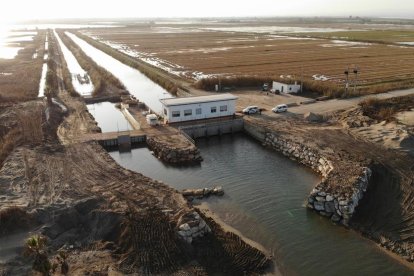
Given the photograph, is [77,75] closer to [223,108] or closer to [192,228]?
[223,108]

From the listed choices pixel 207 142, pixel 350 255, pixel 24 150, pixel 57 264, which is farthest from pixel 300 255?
pixel 24 150

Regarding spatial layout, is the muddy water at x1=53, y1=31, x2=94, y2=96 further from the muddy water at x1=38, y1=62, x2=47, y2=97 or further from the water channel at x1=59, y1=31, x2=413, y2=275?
the water channel at x1=59, y1=31, x2=413, y2=275

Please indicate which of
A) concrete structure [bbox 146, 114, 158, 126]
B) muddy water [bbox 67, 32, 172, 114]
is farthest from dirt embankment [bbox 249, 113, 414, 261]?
muddy water [bbox 67, 32, 172, 114]

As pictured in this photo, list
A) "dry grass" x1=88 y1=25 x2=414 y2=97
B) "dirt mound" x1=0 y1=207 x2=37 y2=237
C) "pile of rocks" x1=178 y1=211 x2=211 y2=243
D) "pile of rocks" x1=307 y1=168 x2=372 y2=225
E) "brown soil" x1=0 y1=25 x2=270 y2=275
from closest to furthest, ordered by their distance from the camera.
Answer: "brown soil" x1=0 y1=25 x2=270 y2=275 < "pile of rocks" x1=178 y1=211 x2=211 y2=243 < "dirt mound" x1=0 y1=207 x2=37 y2=237 < "pile of rocks" x1=307 y1=168 x2=372 y2=225 < "dry grass" x1=88 y1=25 x2=414 y2=97

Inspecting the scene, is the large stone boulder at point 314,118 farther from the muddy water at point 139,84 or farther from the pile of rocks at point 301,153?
the muddy water at point 139,84

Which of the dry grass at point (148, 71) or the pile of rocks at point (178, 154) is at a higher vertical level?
the dry grass at point (148, 71)

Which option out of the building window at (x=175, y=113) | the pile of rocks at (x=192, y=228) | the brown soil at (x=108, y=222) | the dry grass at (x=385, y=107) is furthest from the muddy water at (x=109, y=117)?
the dry grass at (x=385, y=107)
